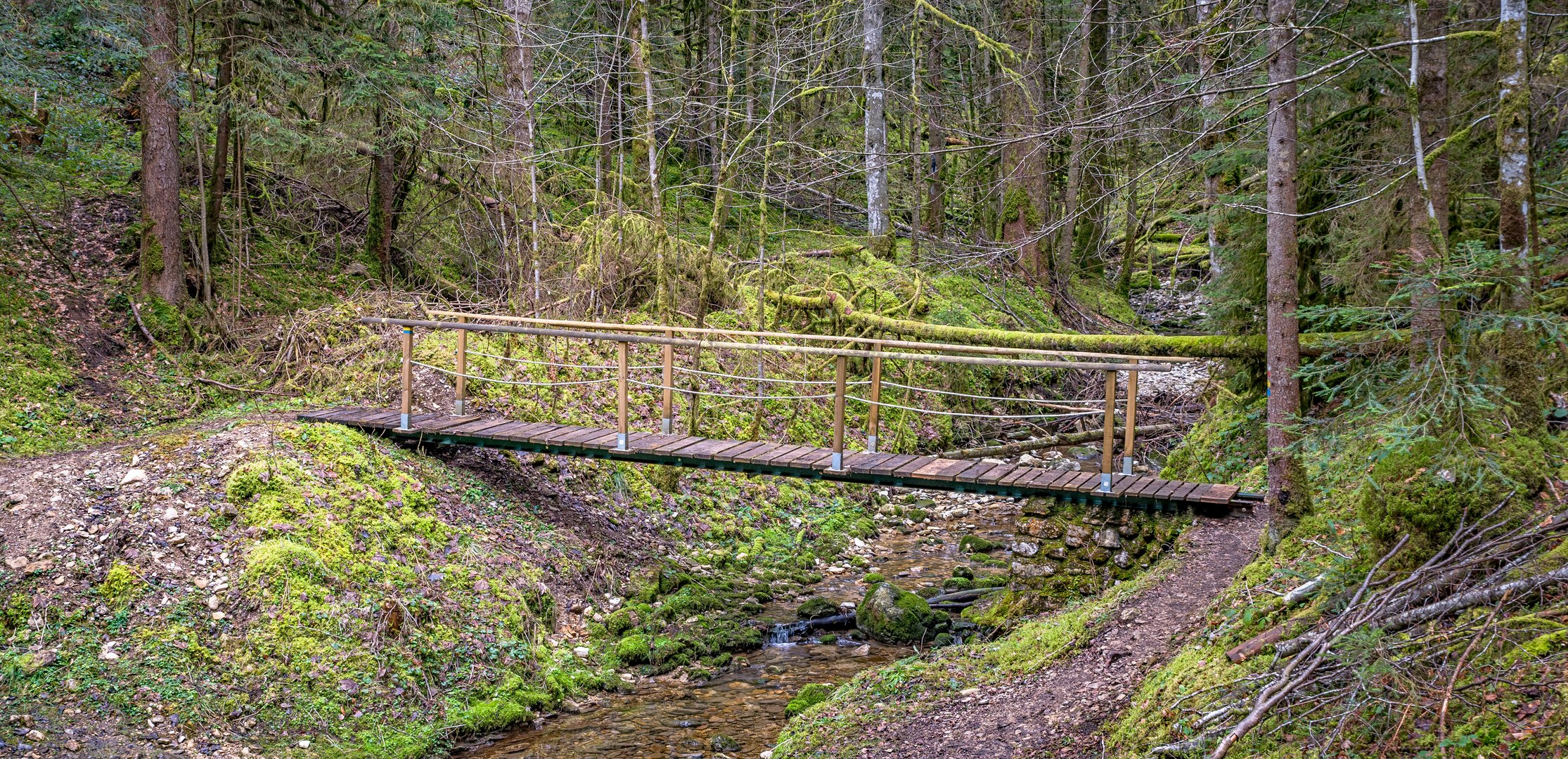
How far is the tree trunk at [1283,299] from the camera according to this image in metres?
6.05

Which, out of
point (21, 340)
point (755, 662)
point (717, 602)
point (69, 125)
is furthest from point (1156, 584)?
point (69, 125)

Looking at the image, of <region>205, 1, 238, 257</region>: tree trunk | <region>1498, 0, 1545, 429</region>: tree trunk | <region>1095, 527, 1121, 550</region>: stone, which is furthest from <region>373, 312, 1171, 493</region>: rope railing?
<region>205, 1, 238, 257</region>: tree trunk

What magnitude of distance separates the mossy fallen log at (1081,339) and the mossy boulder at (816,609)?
3593mm

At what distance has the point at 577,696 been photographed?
7.66 m

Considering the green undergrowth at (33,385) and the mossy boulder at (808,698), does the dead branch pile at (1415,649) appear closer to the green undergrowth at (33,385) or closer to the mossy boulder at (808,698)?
the mossy boulder at (808,698)

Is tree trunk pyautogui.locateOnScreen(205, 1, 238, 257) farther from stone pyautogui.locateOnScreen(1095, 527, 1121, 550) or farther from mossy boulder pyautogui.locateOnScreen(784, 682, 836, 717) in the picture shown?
stone pyautogui.locateOnScreen(1095, 527, 1121, 550)

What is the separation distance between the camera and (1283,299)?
612cm

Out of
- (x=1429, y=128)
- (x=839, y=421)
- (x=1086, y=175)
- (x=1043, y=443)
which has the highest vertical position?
(x=1086, y=175)

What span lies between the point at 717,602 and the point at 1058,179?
52.4 ft

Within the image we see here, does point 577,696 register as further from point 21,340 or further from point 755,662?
point 21,340

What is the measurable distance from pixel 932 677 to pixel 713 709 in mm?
1774

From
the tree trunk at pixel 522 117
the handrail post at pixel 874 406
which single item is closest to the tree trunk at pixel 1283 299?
the handrail post at pixel 874 406

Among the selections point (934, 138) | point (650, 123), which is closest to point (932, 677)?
point (650, 123)

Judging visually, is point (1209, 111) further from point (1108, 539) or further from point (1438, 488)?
point (1438, 488)
